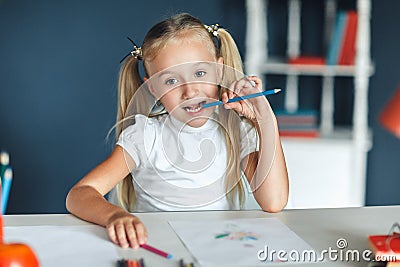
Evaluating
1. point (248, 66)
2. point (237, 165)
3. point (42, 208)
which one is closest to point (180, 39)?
point (237, 165)

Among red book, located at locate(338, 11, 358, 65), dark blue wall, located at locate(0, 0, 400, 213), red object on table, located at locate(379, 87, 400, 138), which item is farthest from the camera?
dark blue wall, located at locate(0, 0, 400, 213)

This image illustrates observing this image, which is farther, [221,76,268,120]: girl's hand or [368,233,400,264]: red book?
[221,76,268,120]: girl's hand

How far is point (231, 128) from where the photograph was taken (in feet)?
5.04

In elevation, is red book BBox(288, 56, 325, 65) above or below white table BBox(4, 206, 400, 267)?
above

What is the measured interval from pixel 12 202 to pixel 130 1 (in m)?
1.04

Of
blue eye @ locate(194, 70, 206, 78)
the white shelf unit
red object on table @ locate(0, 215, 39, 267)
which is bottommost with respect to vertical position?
the white shelf unit

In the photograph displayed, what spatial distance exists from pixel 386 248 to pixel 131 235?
39cm

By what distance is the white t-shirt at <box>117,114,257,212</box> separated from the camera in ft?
4.70

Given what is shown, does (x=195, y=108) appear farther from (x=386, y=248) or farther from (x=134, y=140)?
(x=386, y=248)

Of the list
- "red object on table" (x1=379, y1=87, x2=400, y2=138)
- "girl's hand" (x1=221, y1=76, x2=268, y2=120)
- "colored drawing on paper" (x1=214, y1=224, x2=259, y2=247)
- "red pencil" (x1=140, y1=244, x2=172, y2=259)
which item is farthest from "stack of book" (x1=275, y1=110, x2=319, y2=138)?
"red object on table" (x1=379, y1=87, x2=400, y2=138)

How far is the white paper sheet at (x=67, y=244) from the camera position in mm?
1094

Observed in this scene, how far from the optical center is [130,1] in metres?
3.32

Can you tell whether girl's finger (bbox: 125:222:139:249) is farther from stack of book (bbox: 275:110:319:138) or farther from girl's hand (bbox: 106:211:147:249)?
stack of book (bbox: 275:110:319:138)

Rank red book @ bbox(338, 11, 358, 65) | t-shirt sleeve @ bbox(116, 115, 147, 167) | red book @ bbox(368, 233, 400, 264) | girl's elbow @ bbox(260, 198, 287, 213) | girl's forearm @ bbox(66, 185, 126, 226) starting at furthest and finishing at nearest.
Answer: red book @ bbox(338, 11, 358, 65), t-shirt sleeve @ bbox(116, 115, 147, 167), girl's elbow @ bbox(260, 198, 287, 213), girl's forearm @ bbox(66, 185, 126, 226), red book @ bbox(368, 233, 400, 264)
